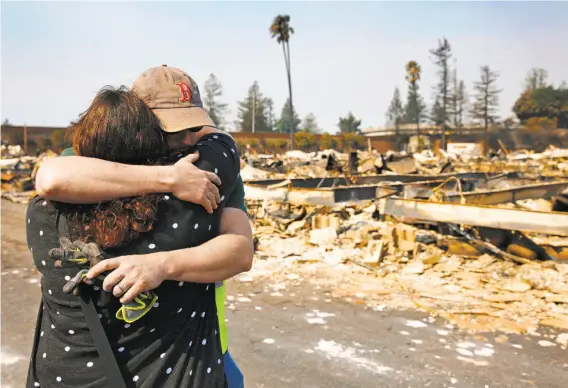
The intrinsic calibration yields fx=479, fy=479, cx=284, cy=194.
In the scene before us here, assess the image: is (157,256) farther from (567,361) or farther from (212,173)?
(567,361)

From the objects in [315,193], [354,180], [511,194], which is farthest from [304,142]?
[511,194]

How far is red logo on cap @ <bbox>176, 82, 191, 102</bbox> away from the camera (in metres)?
1.42

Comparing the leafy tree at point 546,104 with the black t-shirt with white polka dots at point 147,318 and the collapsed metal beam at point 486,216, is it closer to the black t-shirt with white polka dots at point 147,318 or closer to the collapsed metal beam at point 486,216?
the collapsed metal beam at point 486,216

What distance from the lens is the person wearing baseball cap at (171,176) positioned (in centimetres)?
127

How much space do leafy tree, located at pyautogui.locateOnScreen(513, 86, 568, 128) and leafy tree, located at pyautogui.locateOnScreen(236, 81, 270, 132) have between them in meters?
39.7

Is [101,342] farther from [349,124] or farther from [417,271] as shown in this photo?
[349,124]

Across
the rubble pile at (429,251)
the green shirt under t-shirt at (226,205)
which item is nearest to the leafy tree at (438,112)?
the rubble pile at (429,251)

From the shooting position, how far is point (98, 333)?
134 cm

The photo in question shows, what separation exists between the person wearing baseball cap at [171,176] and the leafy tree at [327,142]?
53.4 meters

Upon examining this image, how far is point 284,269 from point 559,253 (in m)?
3.55

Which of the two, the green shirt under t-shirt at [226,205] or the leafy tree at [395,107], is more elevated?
the leafy tree at [395,107]

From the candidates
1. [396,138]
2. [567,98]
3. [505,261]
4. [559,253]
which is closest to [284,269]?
[505,261]

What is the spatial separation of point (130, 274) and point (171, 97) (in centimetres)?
52

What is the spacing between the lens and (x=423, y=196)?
820cm
